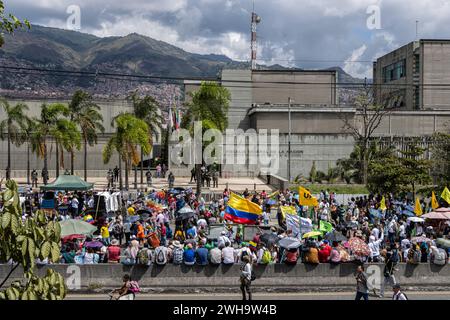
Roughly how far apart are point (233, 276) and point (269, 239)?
95.6 inches

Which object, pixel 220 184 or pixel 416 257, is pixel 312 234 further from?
pixel 220 184

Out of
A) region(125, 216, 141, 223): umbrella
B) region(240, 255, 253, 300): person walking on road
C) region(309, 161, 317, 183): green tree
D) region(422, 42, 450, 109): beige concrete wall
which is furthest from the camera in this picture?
region(422, 42, 450, 109): beige concrete wall

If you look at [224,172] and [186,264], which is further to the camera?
[224,172]

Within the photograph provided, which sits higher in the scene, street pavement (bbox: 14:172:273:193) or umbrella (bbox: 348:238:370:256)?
street pavement (bbox: 14:172:273:193)

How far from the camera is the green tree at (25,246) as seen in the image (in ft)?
19.1

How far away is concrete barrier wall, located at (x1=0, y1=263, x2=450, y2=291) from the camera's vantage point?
16812 mm

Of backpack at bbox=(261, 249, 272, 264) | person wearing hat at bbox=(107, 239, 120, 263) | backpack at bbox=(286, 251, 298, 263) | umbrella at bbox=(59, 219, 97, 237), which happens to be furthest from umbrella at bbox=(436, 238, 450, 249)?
umbrella at bbox=(59, 219, 97, 237)

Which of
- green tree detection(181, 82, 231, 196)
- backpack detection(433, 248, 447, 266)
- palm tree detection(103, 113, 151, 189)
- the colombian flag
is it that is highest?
green tree detection(181, 82, 231, 196)

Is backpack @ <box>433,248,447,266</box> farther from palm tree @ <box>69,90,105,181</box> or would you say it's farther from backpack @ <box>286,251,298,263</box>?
palm tree @ <box>69,90,105,181</box>

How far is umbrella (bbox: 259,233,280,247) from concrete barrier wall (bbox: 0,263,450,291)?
1693 millimetres

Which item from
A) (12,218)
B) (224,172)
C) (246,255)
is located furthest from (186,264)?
(224,172)

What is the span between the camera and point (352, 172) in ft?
163
